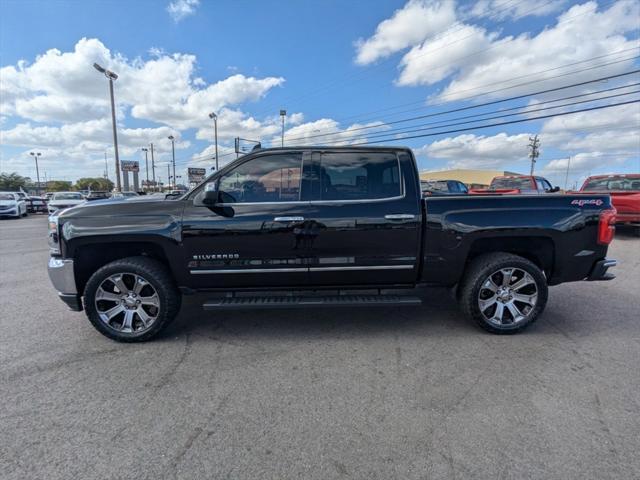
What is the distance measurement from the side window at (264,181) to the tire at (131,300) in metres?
1.10

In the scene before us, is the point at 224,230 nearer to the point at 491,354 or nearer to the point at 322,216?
the point at 322,216

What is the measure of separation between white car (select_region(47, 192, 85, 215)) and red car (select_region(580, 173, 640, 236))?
72.6ft

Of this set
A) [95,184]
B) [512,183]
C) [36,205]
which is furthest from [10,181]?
[512,183]

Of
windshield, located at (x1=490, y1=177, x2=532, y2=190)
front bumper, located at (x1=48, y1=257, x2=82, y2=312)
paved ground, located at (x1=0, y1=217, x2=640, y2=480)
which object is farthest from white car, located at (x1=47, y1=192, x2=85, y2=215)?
windshield, located at (x1=490, y1=177, x2=532, y2=190)

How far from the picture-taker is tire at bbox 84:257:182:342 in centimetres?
361

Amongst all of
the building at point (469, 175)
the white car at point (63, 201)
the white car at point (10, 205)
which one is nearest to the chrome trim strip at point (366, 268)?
the white car at point (63, 201)

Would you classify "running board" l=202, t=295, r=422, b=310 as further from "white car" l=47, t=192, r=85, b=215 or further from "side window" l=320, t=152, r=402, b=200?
"white car" l=47, t=192, r=85, b=215

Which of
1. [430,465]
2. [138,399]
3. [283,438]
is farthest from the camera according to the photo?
[138,399]

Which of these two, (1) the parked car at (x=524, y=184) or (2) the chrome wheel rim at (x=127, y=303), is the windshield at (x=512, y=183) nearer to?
(1) the parked car at (x=524, y=184)

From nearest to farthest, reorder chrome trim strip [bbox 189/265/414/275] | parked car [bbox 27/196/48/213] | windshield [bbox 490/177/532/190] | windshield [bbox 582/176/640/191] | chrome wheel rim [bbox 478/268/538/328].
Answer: chrome trim strip [bbox 189/265/414/275], chrome wheel rim [bbox 478/268/538/328], windshield [bbox 582/176/640/191], windshield [bbox 490/177/532/190], parked car [bbox 27/196/48/213]

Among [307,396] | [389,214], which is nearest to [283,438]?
[307,396]

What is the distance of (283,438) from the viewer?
233 cm

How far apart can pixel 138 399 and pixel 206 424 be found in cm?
67

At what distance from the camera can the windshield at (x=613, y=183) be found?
11.1 m
